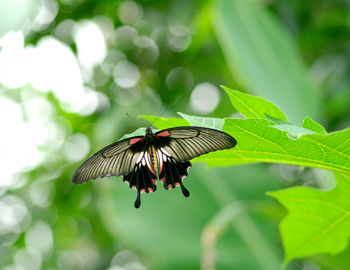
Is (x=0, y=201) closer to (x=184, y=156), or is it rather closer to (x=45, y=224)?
(x=45, y=224)

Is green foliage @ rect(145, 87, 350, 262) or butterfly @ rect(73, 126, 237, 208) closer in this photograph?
green foliage @ rect(145, 87, 350, 262)

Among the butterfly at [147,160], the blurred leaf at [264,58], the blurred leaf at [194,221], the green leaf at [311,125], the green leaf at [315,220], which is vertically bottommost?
the green leaf at [315,220]

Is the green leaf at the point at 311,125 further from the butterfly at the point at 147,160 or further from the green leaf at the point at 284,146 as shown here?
the butterfly at the point at 147,160

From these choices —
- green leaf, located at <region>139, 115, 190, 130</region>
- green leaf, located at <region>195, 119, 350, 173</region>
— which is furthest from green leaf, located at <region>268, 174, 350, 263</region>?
green leaf, located at <region>139, 115, 190, 130</region>

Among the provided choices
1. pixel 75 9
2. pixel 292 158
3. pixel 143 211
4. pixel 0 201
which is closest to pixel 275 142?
pixel 292 158

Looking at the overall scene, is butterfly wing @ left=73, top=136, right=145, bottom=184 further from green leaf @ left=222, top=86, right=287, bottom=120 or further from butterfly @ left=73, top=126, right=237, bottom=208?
green leaf @ left=222, top=86, right=287, bottom=120

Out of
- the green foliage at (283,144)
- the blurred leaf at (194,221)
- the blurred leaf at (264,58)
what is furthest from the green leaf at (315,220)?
the blurred leaf at (264,58)
